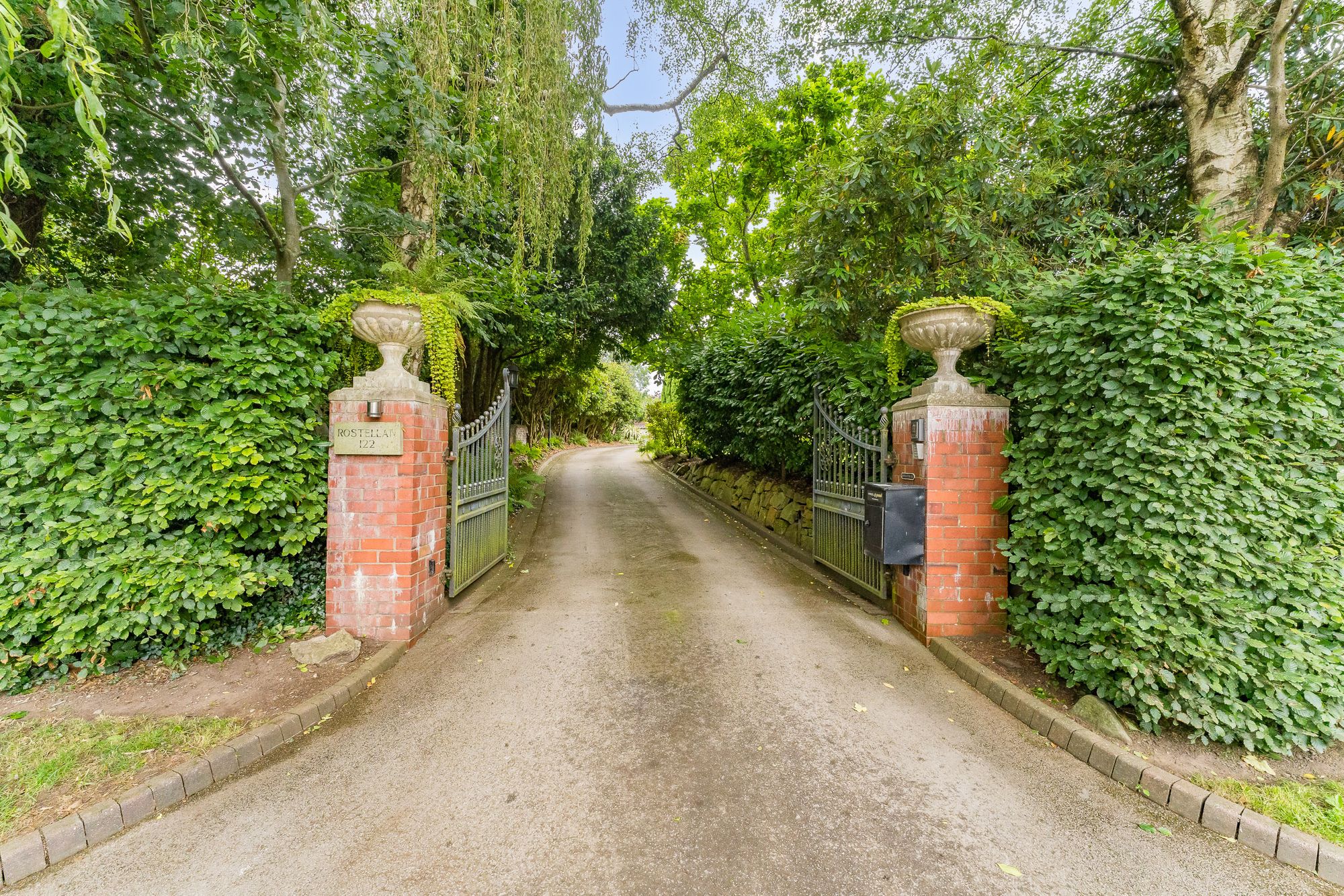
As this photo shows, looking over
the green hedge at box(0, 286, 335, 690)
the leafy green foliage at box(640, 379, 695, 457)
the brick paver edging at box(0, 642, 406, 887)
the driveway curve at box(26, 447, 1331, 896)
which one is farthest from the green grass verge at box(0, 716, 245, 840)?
the leafy green foliage at box(640, 379, 695, 457)

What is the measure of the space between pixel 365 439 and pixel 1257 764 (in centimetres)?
556

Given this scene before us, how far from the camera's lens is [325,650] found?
3395mm

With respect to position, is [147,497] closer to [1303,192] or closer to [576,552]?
[576,552]

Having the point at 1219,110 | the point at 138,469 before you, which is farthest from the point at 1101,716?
the point at 138,469

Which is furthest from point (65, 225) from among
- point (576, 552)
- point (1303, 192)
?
point (1303, 192)

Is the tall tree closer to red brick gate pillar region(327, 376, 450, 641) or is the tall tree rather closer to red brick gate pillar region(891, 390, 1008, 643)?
red brick gate pillar region(891, 390, 1008, 643)

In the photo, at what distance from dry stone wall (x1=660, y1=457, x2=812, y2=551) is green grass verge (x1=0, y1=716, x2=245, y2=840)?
18.5 ft

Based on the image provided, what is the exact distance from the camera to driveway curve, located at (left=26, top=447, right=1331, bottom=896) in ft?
6.11

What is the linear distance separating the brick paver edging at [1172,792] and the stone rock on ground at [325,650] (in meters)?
4.33

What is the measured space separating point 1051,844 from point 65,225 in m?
9.54

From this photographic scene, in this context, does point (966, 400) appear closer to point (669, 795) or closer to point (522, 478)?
point (669, 795)

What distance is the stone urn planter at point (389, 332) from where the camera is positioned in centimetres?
364

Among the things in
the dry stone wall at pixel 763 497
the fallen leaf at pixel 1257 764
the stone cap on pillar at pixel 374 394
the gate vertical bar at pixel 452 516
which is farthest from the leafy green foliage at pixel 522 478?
the fallen leaf at pixel 1257 764

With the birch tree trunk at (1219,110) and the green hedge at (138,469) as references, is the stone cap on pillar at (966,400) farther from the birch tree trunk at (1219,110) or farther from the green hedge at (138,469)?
the green hedge at (138,469)
